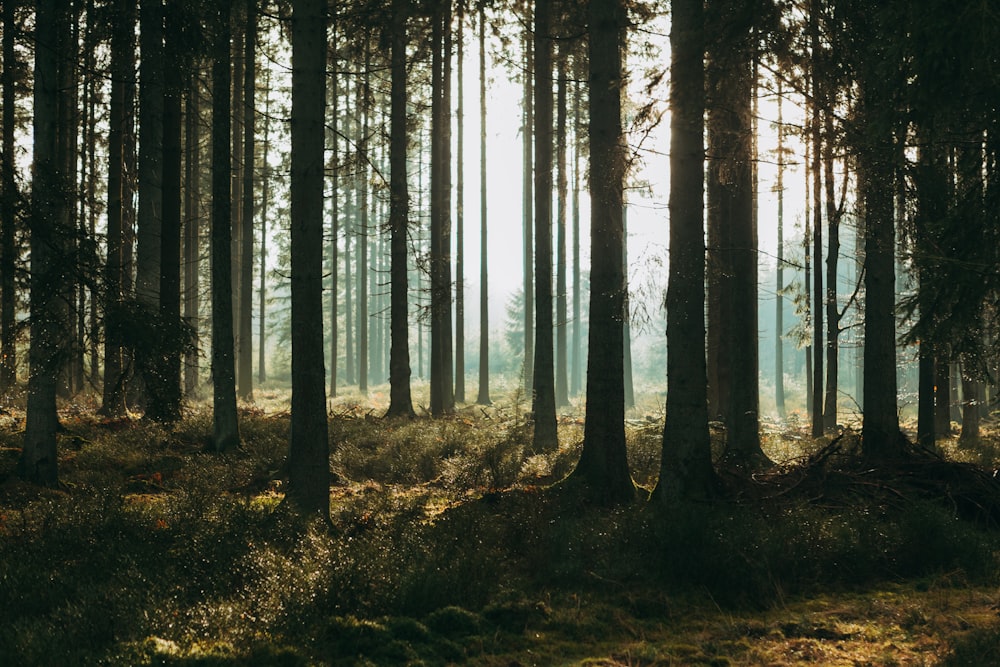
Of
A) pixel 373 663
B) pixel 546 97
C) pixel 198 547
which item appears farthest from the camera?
pixel 546 97

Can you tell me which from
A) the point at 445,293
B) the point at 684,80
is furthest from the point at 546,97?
the point at 684,80

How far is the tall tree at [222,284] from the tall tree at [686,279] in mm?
7503

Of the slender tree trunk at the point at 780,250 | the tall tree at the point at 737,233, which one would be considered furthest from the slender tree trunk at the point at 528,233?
the tall tree at the point at 737,233

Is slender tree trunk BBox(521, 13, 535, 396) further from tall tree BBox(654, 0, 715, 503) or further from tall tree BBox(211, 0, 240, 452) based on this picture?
tall tree BBox(654, 0, 715, 503)

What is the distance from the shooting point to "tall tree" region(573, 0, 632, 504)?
9695mm

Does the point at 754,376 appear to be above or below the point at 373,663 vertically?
above

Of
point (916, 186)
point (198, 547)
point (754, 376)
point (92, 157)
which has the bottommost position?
point (198, 547)

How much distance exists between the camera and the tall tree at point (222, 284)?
12383 millimetres

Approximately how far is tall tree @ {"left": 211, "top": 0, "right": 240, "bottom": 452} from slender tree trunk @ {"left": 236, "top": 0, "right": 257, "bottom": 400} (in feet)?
5.97

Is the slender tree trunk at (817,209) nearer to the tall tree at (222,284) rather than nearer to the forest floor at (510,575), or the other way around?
the forest floor at (510,575)

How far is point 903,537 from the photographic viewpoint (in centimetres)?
712

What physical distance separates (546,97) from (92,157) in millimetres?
10819

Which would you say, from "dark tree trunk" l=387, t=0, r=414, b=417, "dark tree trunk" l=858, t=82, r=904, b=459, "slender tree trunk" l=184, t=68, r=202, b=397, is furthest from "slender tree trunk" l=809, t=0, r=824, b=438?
"slender tree trunk" l=184, t=68, r=202, b=397

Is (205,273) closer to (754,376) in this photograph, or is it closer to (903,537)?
(754,376)
